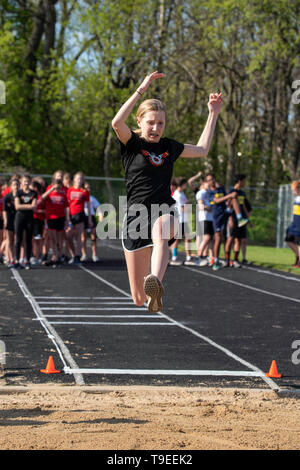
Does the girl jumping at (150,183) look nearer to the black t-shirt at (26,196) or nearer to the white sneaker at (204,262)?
the black t-shirt at (26,196)

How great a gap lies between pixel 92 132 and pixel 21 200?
25.5 meters

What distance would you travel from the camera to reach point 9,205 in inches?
692

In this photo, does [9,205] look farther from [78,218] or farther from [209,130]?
[209,130]

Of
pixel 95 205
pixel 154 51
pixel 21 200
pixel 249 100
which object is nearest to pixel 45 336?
pixel 21 200

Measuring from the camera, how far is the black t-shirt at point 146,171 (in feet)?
20.4

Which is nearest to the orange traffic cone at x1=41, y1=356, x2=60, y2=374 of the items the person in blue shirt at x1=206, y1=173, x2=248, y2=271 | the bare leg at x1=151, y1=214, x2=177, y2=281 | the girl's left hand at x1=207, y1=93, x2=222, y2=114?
the bare leg at x1=151, y1=214, x2=177, y2=281

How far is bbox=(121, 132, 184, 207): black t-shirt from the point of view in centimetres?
621

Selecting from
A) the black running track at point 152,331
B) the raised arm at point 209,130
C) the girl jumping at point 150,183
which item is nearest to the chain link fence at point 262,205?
the black running track at point 152,331

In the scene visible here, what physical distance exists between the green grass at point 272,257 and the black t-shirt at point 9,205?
7.07 m

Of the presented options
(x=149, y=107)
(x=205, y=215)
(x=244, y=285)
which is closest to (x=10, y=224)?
(x=205, y=215)

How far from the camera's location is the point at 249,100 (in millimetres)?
39719

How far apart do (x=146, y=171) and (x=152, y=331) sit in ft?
15.9
